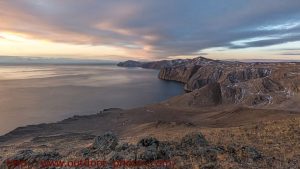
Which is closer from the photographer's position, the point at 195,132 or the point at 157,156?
the point at 157,156

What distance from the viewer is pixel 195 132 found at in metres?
15.2

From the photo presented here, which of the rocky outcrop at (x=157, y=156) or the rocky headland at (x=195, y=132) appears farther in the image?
the rocky headland at (x=195, y=132)

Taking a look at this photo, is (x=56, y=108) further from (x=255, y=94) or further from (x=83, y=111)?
(x=255, y=94)

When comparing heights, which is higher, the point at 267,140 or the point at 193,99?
the point at 267,140

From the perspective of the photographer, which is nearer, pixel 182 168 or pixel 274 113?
pixel 182 168

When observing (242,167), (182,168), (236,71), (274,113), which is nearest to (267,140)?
(242,167)

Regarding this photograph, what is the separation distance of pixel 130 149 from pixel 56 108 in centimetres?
5156

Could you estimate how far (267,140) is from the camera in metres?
15.4

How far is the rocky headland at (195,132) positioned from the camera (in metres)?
11.5

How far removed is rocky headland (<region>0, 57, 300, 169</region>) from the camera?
11.5 meters

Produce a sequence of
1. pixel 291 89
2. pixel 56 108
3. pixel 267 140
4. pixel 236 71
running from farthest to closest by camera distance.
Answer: pixel 236 71, pixel 56 108, pixel 291 89, pixel 267 140

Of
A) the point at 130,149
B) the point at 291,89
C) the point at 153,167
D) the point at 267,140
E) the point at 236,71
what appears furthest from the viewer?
the point at 236,71

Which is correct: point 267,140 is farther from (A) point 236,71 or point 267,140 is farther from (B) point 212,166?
(A) point 236,71

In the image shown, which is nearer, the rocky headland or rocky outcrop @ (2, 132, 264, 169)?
rocky outcrop @ (2, 132, 264, 169)
